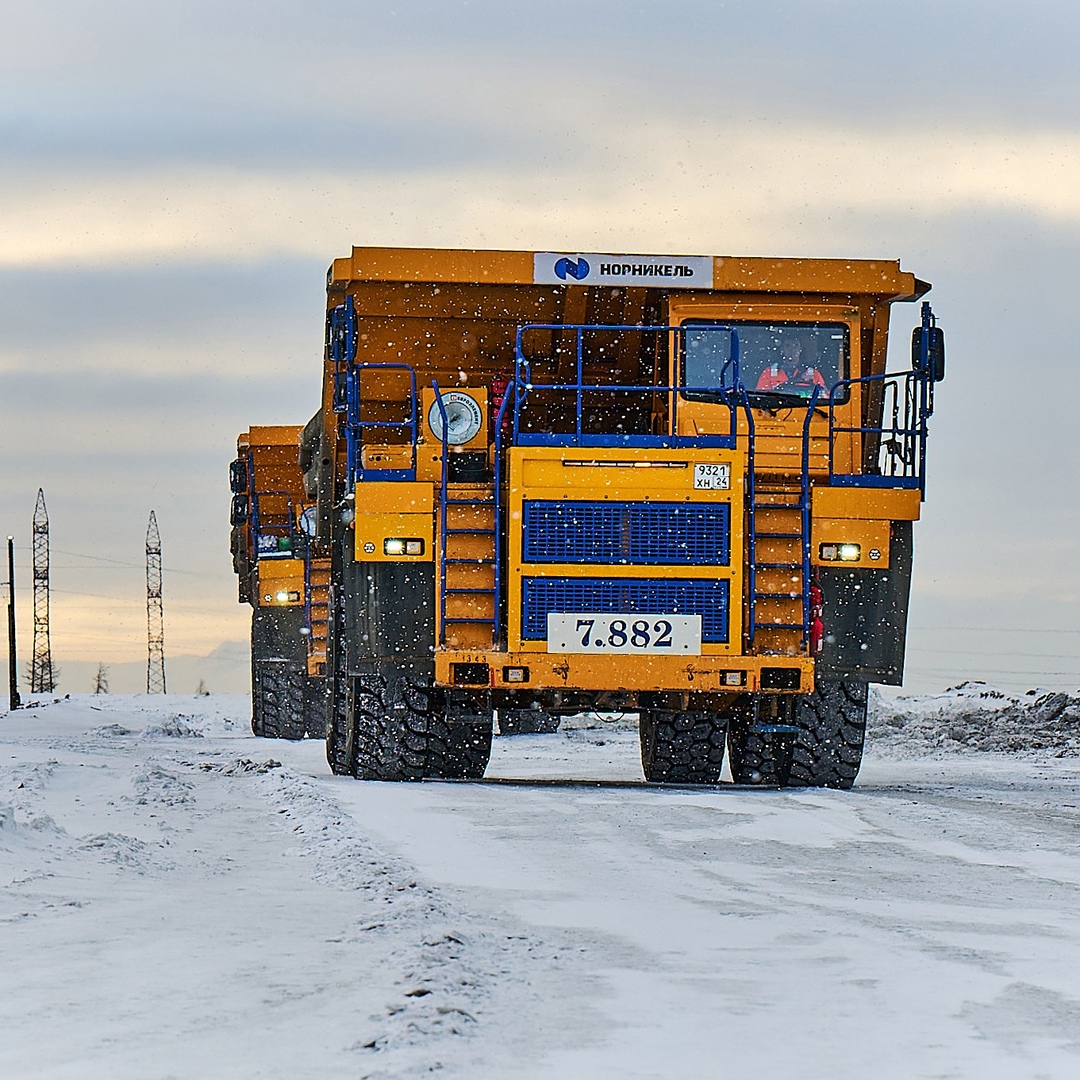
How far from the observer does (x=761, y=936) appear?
6.40 m

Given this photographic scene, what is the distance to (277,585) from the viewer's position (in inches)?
1128

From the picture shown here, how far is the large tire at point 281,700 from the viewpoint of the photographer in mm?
29016

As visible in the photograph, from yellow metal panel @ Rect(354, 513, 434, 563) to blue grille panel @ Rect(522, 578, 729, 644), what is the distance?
0.82m

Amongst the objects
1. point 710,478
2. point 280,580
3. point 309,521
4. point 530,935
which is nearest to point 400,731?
point 710,478

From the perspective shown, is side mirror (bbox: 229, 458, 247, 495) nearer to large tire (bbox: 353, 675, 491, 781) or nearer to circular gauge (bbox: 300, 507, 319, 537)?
circular gauge (bbox: 300, 507, 319, 537)

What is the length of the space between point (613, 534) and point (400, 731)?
2.37m

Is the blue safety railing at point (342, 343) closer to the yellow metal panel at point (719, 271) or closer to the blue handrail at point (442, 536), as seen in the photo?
the yellow metal panel at point (719, 271)

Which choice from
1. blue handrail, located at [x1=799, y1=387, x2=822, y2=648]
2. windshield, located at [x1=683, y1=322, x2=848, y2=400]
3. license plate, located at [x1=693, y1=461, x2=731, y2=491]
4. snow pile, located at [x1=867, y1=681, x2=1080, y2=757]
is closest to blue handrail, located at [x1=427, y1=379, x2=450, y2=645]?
license plate, located at [x1=693, y1=461, x2=731, y2=491]

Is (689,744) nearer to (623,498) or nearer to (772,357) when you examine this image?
(623,498)

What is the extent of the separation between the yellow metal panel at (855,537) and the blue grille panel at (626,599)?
83cm

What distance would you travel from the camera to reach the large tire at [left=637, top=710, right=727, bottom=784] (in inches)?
622

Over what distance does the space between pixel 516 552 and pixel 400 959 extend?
27.0ft


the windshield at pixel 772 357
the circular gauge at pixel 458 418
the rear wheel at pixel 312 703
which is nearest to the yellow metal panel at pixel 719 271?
the windshield at pixel 772 357

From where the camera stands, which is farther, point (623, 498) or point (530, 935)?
point (623, 498)
